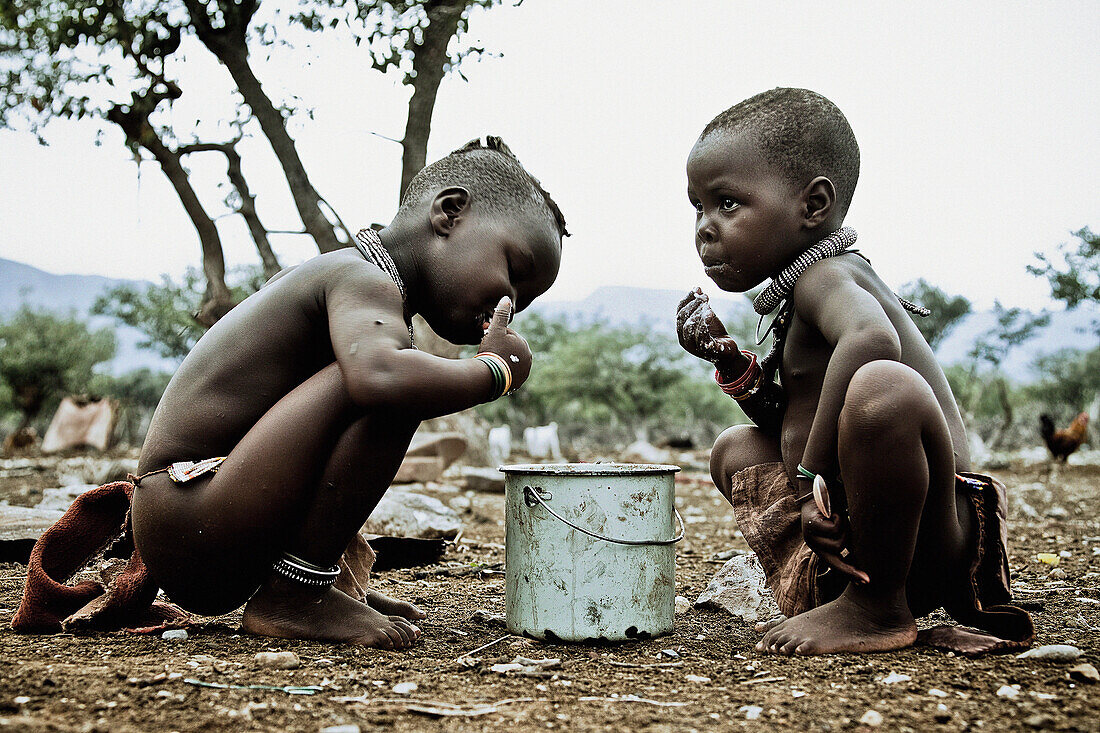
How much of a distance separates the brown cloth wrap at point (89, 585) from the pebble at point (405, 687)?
2.93 feet

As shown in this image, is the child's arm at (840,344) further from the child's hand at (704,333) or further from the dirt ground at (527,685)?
the dirt ground at (527,685)

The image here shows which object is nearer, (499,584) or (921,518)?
(921,518)

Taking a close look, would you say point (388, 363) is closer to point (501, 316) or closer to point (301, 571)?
point (501, 316)

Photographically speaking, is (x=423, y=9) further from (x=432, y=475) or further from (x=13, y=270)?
(x=13, y=270)

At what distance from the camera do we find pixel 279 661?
1.99m

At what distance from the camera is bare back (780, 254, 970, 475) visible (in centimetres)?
226

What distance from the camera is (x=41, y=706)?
5.37 ft

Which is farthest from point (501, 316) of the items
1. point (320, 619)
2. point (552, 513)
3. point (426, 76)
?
point (426, 76)

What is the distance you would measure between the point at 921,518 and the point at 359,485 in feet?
4.78

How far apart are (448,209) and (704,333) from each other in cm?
86

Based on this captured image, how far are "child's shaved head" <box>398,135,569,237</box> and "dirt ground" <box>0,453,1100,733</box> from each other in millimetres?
1280

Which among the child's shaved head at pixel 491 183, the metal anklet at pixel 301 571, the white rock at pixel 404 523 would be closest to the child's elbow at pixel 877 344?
the child's shaved head at pixel 491 183

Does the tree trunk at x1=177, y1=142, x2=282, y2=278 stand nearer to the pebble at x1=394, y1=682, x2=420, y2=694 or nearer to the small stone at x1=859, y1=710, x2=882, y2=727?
the pebble at x1=394, y1=682, x2=420, y2=694

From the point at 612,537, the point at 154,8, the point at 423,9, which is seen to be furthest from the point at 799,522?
the point at 154,8
